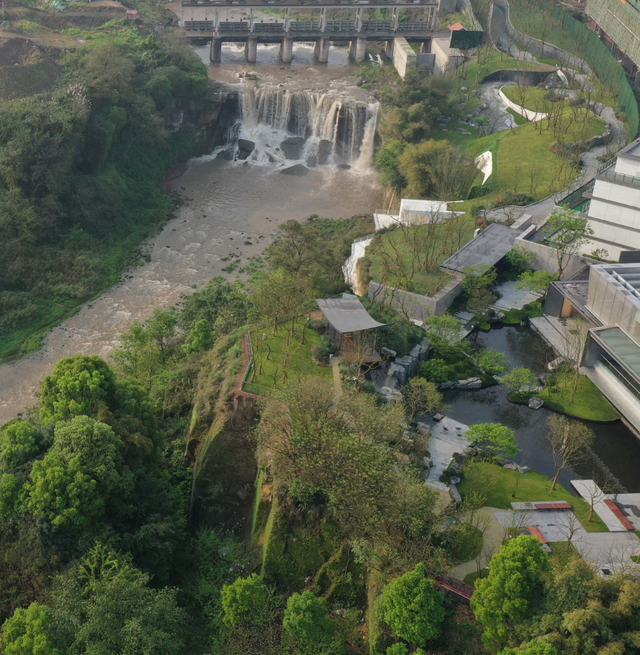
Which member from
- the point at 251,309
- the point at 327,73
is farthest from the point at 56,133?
the point at 327,73

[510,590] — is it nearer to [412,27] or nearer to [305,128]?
[305,128]

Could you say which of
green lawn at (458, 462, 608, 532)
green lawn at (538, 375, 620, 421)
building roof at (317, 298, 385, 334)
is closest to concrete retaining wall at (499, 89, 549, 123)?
green lawn at (538, 375, 620, 421)

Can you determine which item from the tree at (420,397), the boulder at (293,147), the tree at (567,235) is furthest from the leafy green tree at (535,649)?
the boulder at (293,147)

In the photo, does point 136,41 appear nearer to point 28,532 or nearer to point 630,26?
point 630,26

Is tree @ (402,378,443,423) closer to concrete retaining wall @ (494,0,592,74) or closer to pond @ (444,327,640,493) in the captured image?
pond @ (444,327,640,493)

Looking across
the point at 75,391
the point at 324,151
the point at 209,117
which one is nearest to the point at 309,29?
the point at 209,117

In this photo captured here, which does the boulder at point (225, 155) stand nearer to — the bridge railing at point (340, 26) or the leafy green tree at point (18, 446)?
the bridge railing at point (340, 26)
